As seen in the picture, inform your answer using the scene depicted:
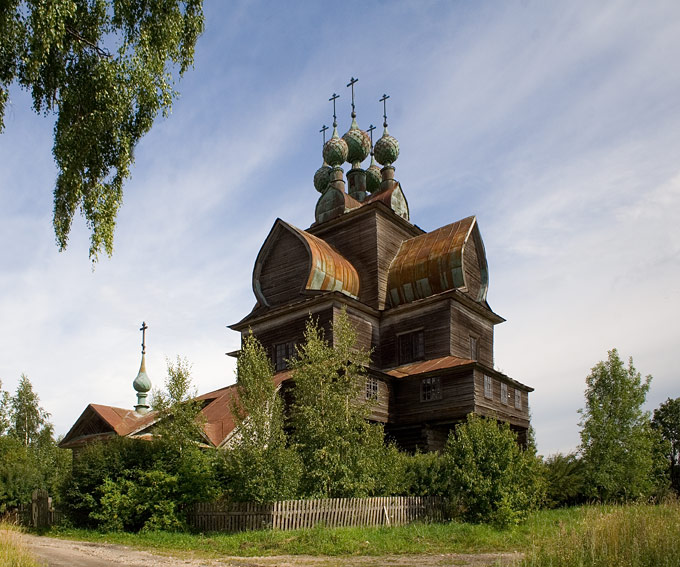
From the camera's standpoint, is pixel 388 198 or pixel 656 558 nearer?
pixel 656 558

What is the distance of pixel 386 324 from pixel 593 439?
1143cm

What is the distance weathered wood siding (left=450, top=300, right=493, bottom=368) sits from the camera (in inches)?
1132

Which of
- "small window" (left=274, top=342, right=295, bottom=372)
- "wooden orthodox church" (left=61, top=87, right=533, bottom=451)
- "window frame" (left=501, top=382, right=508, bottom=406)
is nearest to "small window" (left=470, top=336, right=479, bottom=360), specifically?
"wooden orthodox church" (left=61, top=87, right=533, bottom=451)

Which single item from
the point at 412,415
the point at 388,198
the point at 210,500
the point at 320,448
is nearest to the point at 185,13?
the point at 320,448

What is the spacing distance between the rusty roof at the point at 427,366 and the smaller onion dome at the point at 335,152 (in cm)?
1424

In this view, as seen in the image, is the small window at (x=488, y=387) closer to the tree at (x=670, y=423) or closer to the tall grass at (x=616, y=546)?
the tall grass at (x=616, y=546)

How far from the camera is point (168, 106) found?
43.4 ft

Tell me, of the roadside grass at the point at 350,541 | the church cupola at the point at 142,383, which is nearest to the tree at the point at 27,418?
the church cupola at the point at 142,383

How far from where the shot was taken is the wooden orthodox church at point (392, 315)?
1055 inches

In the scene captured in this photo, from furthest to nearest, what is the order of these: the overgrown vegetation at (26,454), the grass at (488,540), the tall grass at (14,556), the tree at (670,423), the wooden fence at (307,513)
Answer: the tree at (670,423) < the overgrown vegetation at (26,454) < the wooden fence at (307,513) < the tall grass at (14,556) < the grass at (488,540)

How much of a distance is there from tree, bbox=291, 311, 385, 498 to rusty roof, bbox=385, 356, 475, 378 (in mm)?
8020

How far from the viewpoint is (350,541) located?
14.4 m

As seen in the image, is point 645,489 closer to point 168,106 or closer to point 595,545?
point 595,545

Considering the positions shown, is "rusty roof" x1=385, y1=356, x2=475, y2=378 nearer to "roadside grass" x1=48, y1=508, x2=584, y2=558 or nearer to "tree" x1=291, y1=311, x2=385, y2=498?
"tree" x1=291, y1=311, x2=385, y2=498
